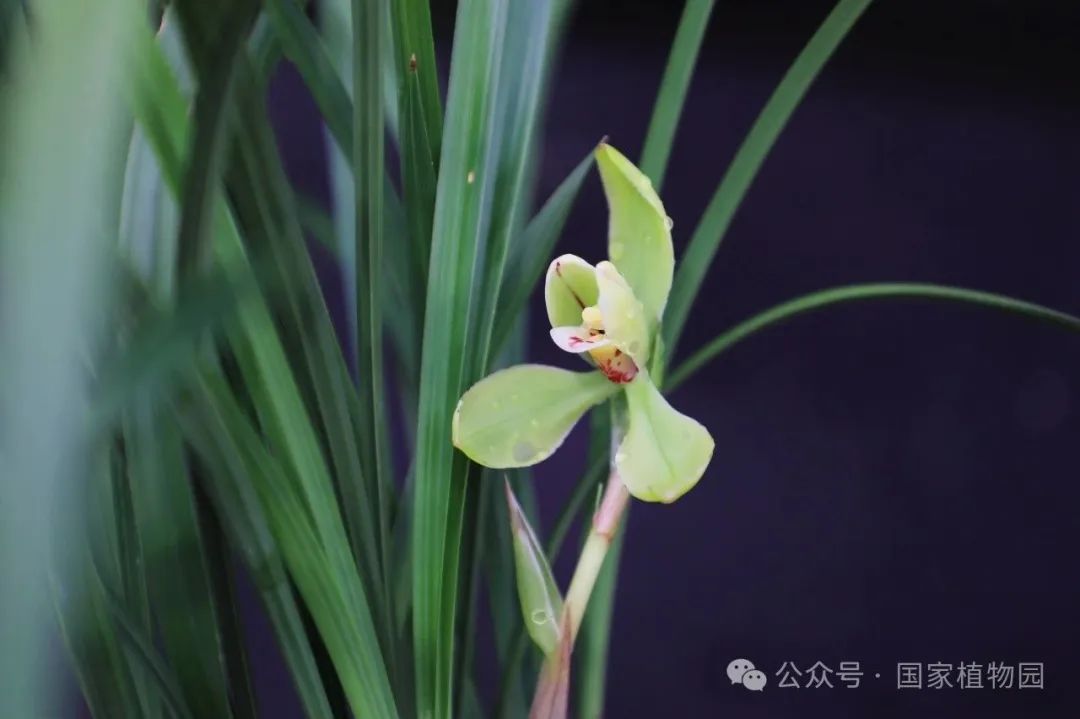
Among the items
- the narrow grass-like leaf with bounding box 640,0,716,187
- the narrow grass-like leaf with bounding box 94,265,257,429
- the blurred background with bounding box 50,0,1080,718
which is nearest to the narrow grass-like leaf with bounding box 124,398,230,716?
the narrow grass-like leaf with bounding box 94,265,257,429

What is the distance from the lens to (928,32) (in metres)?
0.69

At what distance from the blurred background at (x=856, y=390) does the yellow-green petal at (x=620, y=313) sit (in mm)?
439

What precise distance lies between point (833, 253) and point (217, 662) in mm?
632

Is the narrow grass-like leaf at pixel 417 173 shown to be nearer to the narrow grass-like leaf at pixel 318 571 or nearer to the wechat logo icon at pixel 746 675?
the narrow grass-like leaf at pixel 318 571

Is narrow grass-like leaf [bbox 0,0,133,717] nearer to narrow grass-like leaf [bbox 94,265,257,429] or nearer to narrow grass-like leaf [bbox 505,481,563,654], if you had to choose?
narrow grass-like leaf [bbox 94,265,257,429]

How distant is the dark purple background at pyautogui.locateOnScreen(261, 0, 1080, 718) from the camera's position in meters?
0.71

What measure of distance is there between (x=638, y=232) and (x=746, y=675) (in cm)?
56

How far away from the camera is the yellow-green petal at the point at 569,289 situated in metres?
0.30

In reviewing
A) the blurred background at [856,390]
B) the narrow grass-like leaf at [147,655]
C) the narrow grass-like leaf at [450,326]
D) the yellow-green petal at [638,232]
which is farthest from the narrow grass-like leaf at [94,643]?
the blurred background at [856,390]

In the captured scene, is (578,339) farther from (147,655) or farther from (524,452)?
(147,655)

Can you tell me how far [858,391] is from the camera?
73 centimetres

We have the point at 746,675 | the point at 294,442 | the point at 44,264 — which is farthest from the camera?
the point at 746,675

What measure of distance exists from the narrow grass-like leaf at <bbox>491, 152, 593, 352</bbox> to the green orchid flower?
10 mm

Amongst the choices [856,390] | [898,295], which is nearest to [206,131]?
[898,295]
